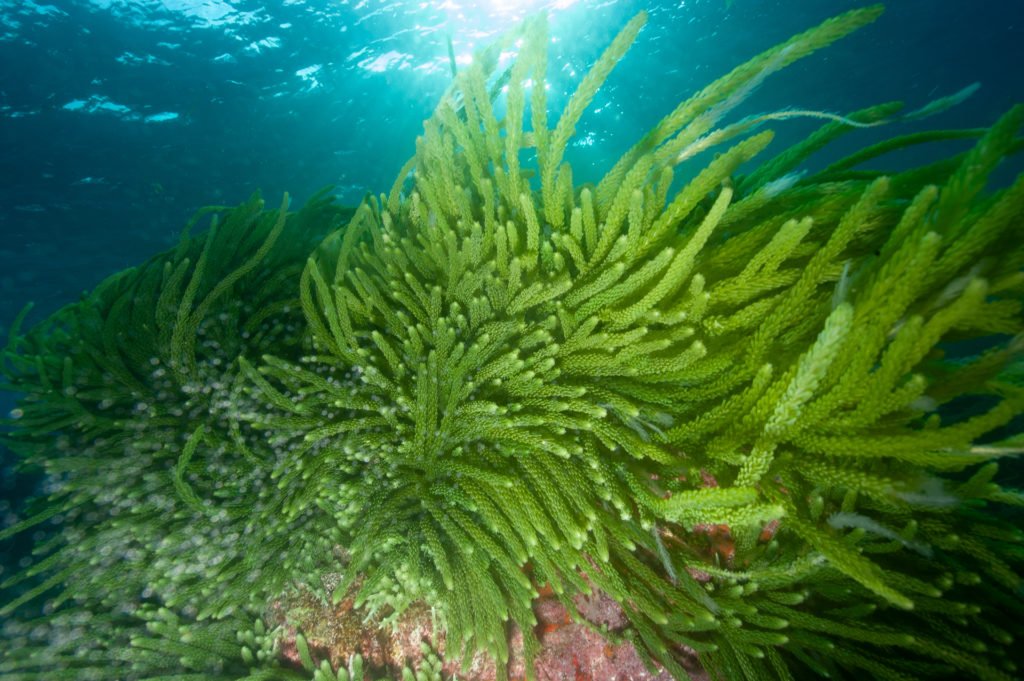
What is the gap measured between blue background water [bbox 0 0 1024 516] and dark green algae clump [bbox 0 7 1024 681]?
13372 mm

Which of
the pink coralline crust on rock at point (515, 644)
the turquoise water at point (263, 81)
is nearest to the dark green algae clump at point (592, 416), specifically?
the pink coralline crust on rock at point (515, 644)

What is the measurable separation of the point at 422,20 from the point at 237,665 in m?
18.6

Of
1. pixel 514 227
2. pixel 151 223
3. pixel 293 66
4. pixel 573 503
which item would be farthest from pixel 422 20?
pixel 573 503

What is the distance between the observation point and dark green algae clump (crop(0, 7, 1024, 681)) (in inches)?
73.0

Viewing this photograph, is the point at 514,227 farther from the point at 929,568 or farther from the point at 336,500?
the point at 929,568

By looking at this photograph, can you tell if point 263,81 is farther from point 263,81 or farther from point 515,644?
point 515,644

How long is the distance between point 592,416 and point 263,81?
19.2 m

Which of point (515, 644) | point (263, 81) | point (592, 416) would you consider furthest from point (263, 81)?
point (515, 644)

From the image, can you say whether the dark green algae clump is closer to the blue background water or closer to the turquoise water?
the blue background water

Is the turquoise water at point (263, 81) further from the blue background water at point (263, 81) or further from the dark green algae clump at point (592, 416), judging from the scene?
the dark green algae clump at point (592, 416)

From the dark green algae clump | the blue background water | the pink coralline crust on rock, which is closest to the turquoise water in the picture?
the blue background water

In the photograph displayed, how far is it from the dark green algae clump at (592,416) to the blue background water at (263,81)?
43.9 feet

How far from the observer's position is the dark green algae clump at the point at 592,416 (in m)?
1.86

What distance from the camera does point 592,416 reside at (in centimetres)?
240
